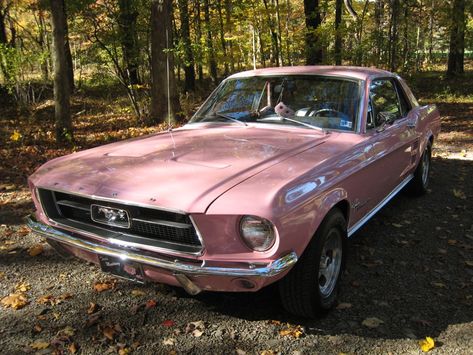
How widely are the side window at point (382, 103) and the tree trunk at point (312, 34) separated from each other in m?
11.0

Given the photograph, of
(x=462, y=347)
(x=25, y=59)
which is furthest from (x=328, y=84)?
(x=25, y=59)

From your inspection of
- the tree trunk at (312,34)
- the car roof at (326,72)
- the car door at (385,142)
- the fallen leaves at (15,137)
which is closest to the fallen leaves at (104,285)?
the car door at (385,142)

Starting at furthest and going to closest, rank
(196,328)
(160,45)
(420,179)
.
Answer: (160,45) → (420,179) → (196,328)

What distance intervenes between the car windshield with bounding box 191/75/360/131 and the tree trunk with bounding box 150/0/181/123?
5.77 metres

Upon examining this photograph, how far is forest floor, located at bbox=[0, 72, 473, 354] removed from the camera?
114 inches

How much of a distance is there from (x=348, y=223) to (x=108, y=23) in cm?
1092

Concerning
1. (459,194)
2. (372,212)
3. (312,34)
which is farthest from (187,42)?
(372,212)

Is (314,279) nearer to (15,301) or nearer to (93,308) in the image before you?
(93,308)

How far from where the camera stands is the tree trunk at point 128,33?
12367 mm

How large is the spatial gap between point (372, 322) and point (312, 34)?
14204 mm

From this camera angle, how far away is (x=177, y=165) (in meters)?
3.05

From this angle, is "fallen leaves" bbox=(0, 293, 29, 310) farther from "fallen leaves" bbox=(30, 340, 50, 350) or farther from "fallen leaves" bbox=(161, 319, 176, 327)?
"fallen leaves" bbox=(161, 319, 176, 327)

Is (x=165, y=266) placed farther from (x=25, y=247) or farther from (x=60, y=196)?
(x=25, y=247)

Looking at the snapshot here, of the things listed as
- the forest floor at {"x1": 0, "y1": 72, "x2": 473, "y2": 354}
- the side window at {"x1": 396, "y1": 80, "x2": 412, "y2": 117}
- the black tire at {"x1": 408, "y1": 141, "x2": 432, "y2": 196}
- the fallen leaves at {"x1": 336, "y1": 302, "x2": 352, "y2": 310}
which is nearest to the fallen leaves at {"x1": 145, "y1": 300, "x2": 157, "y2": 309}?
the forest floor at {"x1": 0, "y1": 72, "x2": 473, "y2": 354}
